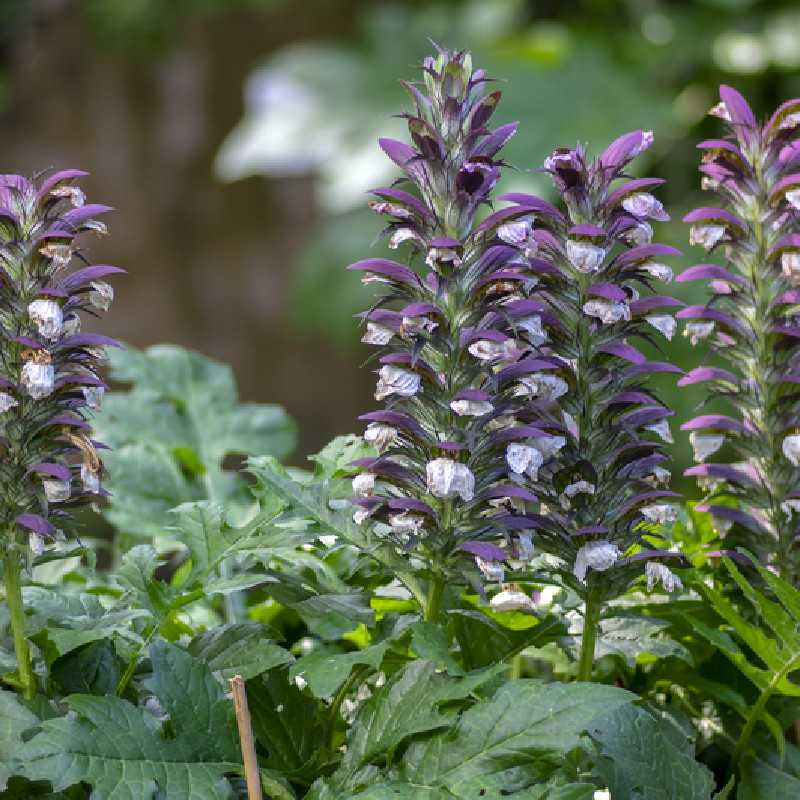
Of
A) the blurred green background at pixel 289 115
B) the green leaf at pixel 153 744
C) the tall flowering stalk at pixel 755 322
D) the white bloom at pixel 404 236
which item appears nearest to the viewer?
the green leaf at pixel 153 744

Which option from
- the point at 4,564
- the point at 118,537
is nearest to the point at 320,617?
the point at 4,564

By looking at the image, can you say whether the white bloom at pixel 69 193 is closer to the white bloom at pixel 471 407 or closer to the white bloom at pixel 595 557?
the white bloom at pixel 471 407

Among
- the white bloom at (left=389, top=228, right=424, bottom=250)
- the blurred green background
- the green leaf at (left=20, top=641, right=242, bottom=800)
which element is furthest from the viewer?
the blurred green background

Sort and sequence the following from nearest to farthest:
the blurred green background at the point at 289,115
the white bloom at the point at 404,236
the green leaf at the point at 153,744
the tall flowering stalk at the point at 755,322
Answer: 1. the green leaf at the point at 153,744
2. the white bloom at the point at 404,236
3. the tall flowering stalk at the point at 755,322
4. the blurred green background at the point at 289,115

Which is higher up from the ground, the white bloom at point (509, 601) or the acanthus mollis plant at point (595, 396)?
the acanthus mollis plant at point (595, 396)

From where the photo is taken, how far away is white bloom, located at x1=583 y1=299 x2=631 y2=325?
96 centimetres

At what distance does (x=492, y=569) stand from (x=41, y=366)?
15.7 inches

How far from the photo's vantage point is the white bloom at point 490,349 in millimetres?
938

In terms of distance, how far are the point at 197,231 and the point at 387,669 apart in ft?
18.5

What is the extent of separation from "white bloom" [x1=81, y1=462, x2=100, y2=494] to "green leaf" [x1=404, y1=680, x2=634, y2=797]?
0.35 meters

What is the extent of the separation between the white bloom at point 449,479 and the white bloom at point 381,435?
1.7 inches

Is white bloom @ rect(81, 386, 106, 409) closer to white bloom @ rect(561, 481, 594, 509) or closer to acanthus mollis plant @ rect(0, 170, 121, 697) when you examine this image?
acanthus mollis plant @ rect(0, 170, 121, 697)

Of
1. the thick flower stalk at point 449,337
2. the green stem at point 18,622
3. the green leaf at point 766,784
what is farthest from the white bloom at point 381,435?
the green leaf at point 766,784

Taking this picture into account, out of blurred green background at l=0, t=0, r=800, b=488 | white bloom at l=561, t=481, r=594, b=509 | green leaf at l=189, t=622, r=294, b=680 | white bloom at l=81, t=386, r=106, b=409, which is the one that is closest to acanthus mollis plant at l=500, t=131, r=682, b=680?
white bloom at l=561, t=481, r=594, b=509
